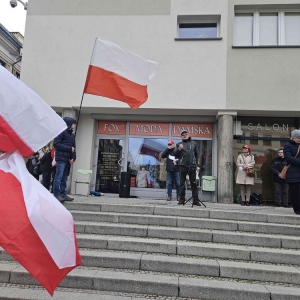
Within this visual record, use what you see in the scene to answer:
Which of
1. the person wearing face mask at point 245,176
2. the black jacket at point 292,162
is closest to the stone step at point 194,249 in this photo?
the black jacket at point 292,162

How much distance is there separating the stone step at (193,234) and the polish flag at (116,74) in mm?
2286

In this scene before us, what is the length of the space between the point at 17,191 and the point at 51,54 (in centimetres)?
925

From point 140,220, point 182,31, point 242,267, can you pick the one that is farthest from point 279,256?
point 182,31

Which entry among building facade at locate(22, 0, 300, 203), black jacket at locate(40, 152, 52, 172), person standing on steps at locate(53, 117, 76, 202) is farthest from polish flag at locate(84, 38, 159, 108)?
building facade at locate(22, 0, 300, 203)

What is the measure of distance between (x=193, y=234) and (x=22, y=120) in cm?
366

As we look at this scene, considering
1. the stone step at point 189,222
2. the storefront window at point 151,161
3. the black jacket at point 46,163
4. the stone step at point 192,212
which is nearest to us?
the stone step at point 189,222

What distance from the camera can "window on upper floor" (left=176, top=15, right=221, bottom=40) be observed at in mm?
10469

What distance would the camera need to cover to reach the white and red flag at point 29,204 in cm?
229

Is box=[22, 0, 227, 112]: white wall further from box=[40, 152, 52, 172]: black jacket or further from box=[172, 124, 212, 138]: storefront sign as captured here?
box=[40, 152, 52, 172]: black jacket

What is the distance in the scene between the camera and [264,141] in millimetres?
10344

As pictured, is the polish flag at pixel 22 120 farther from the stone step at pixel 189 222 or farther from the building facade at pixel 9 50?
the building facade at pixel 9 50

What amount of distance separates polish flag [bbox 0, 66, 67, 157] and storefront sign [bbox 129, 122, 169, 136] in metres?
8.39

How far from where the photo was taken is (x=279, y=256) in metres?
4.55

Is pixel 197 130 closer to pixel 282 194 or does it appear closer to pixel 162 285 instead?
pixel 282 194
